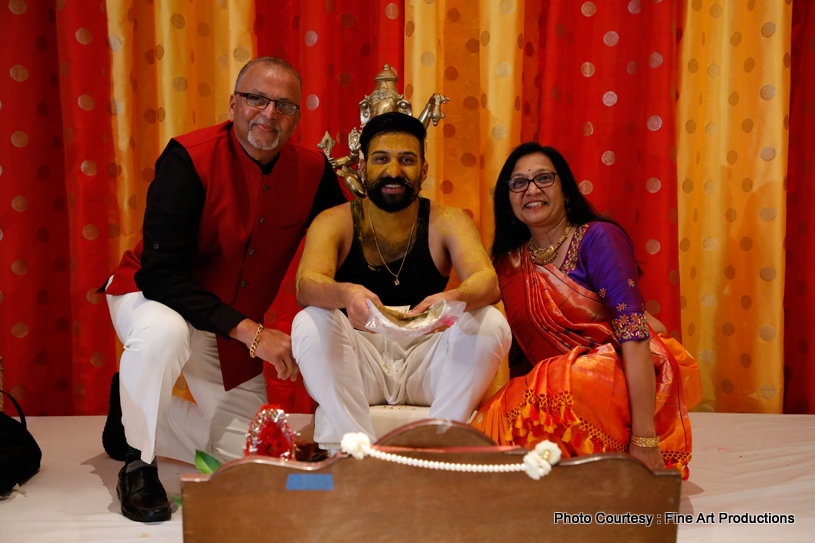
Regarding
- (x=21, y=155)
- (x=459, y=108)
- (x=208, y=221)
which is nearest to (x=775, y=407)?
(x=459, y=108)

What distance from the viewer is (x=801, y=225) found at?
3105 mm

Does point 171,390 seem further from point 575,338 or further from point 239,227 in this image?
point 575,338

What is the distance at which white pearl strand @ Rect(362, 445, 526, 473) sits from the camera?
4.29ft

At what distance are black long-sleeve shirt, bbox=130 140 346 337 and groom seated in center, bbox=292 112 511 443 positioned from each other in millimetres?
271

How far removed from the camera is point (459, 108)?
2.91 metres

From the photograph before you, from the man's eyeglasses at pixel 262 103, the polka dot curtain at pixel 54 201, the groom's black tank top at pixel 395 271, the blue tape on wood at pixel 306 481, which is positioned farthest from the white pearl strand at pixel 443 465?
the polka dot curtain at pixel 54 201

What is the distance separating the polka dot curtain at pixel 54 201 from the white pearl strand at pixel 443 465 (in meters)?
2.05

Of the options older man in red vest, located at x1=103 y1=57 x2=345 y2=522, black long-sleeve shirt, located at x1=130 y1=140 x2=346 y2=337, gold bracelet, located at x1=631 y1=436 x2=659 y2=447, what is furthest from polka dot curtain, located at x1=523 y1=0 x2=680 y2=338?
black long-sleeve shirt, located at x1=130 y1=140 x2=346 y2=337

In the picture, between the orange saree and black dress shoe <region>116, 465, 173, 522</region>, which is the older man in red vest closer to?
black dress shoe <region>116, 465, 173, 522</region>

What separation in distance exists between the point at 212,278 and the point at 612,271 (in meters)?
1.36

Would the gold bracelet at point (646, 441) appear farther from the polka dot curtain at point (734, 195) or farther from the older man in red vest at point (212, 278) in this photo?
the polka dot curtain at point (734, 195)

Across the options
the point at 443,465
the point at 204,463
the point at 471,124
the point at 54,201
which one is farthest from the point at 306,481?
the point at 54,201

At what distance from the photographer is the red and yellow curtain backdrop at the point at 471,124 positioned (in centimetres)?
279

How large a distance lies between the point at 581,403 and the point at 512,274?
1.89 ft
